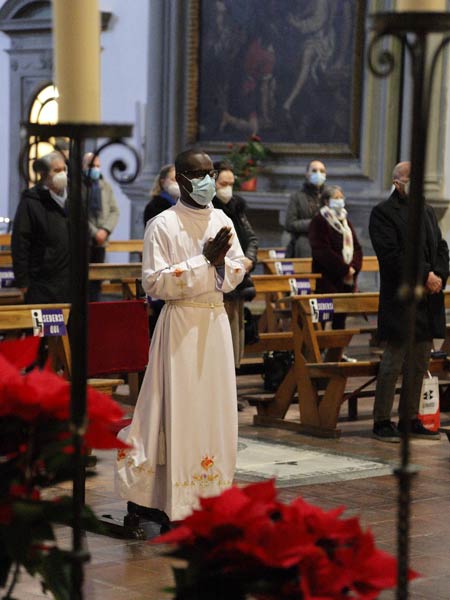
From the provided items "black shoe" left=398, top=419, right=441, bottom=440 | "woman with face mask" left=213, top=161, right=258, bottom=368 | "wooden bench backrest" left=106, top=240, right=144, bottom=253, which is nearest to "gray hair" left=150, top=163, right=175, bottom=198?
"woman with face mask" left=213, top=161, right=258, bottom=368

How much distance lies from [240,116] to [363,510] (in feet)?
40.2

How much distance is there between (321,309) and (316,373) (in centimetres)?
54

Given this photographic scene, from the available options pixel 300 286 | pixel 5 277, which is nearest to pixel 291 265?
pixel 300 286

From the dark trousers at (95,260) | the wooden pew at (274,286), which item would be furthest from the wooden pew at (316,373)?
the dark trousers at (95,260)

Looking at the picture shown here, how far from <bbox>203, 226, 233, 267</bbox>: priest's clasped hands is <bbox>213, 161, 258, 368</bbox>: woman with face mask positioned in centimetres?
274

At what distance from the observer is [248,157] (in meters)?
17.7

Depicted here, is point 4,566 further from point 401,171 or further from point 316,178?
point 316,178

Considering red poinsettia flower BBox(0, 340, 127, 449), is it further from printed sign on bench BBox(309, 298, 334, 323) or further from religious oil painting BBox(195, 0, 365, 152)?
religious oil painting BBox(195, 0, 365, 152)

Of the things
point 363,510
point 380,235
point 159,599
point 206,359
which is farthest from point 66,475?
point 380,235

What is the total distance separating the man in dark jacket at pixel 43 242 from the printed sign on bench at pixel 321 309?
5.73 feet

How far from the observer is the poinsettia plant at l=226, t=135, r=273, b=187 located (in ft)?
57.5

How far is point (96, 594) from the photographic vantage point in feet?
17.3

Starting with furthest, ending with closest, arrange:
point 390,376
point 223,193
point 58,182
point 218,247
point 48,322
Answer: point 58,182, point 223,193, point 390,376, point 48,322, point 218,247

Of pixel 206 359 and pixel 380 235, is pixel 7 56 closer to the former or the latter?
pixel 380 235
